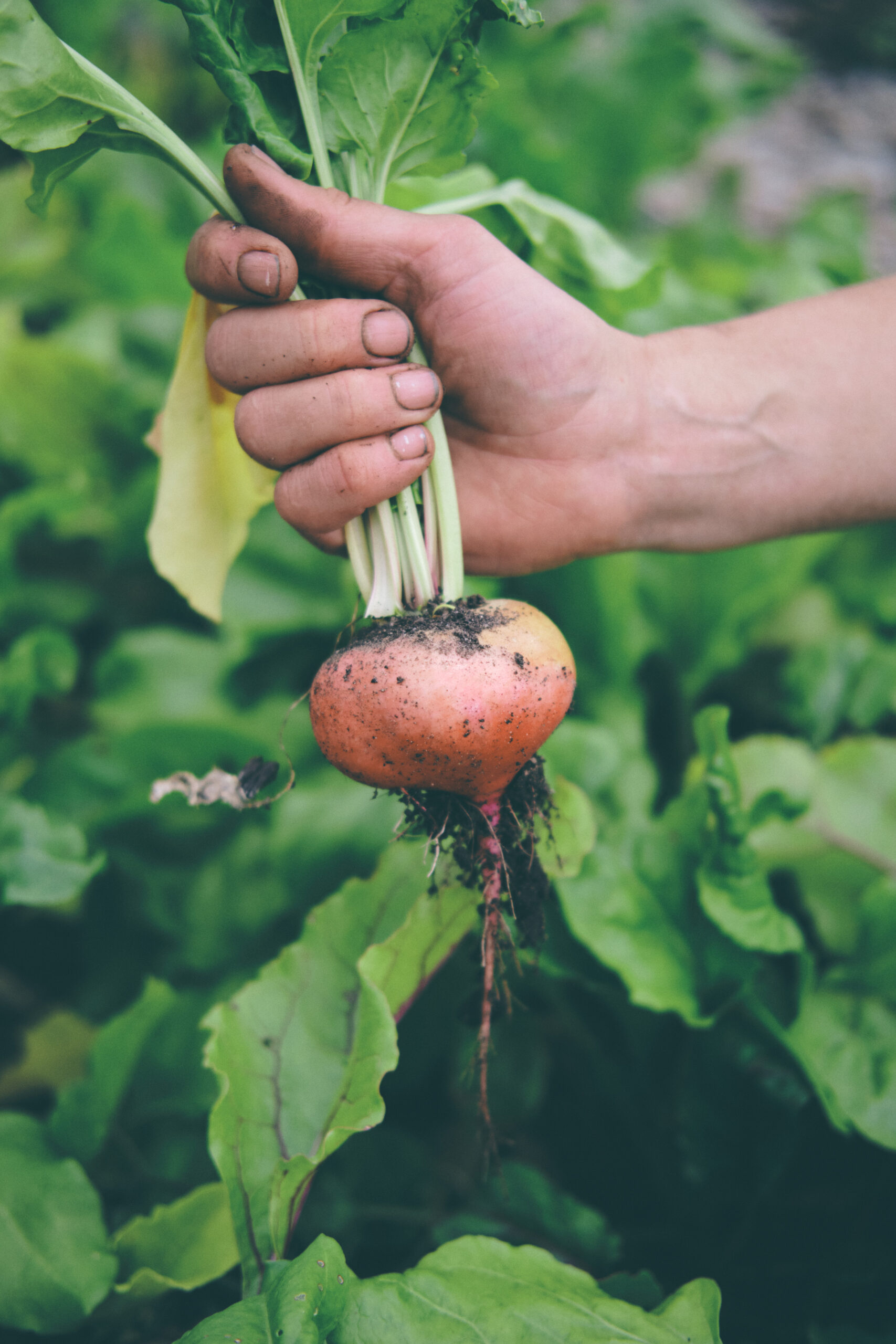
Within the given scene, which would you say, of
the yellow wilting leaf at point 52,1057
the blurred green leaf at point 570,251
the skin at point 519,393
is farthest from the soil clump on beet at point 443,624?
the yellow wilting leaf at point 52,1057

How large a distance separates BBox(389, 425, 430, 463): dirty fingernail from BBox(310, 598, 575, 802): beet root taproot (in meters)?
0.20

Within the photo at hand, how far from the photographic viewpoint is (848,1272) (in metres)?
1.14

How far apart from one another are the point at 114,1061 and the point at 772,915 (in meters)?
0.94

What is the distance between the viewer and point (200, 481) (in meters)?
1.20

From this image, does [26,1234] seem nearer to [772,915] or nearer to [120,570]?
[772,915]

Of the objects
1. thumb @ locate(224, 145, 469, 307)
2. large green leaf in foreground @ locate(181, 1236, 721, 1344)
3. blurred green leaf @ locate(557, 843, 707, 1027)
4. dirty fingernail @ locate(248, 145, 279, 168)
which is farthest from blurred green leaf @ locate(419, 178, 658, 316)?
large green leaf in foreground @ locate(181, 1236, 721, 1344)

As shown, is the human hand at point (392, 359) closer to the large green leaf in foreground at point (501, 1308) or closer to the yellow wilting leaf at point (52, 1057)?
the large green leaf in foreground at point (501, 1308)

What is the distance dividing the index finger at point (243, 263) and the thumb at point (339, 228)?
3 centimetres

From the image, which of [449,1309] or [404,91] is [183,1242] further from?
[404,91]

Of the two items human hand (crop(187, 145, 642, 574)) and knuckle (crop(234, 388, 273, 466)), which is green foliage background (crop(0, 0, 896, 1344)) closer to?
human hand (crop(187, 145, 642, 574))

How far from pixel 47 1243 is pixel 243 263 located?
3.99 ft

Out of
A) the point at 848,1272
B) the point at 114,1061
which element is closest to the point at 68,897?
the point at 114,1061

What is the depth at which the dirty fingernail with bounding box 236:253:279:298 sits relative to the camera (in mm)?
914

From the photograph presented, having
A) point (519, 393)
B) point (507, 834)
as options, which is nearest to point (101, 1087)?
point (507, 834)
